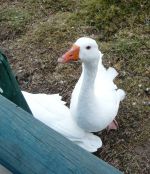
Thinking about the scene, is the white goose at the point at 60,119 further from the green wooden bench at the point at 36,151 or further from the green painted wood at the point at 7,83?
the green wooden bench at the point at 36,151

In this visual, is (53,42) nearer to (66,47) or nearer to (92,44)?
(66,47)

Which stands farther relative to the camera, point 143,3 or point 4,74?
point 143,3

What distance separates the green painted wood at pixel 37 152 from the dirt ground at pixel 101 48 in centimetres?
187

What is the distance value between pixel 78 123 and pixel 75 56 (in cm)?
55

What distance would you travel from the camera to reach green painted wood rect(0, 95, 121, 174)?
976mm

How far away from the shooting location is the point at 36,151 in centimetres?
99

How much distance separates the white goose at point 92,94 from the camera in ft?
8.49

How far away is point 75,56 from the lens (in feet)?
8.53

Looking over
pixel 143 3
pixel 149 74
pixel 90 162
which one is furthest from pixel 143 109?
pixel 90 162

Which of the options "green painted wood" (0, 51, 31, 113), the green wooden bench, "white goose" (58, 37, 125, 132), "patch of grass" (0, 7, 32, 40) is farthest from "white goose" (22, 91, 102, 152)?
the green wooden bench

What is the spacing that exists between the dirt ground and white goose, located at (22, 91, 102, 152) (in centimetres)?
12

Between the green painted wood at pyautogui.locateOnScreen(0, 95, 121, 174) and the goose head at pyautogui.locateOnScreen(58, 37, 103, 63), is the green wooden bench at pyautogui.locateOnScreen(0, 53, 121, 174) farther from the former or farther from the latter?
the goose head at pyautogui.locateOnScreen(58, 37, 103, 63)

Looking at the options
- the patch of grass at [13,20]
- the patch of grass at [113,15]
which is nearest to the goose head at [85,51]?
the patch of grass at [113,15]

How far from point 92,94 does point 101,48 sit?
2.96ft
